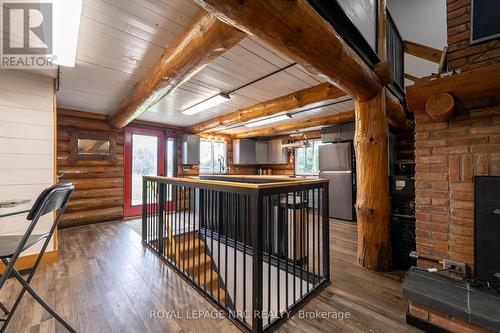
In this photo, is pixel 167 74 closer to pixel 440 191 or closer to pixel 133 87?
pixel 133 87

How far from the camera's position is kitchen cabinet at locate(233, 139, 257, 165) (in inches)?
→ 268

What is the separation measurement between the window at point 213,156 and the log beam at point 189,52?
390cm

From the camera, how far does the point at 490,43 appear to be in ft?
5.76

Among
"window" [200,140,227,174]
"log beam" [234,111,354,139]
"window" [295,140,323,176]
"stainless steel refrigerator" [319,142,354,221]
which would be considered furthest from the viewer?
"window" [200,140,227,174]

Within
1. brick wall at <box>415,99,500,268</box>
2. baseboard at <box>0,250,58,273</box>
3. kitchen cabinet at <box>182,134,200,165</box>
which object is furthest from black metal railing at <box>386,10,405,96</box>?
baseboard at <box>0,250,58,273</box>

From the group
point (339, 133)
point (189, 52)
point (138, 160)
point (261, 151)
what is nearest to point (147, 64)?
point (189, 52)

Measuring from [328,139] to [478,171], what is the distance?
11.5ft

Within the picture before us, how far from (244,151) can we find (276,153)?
41.8 inches

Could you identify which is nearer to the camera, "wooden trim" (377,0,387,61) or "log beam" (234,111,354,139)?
"wooden trim" (377,0,387,61)

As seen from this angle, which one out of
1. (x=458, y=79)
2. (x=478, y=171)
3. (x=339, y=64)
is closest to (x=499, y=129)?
(x=478, y=171)

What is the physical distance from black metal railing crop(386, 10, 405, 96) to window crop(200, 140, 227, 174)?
4.92 m

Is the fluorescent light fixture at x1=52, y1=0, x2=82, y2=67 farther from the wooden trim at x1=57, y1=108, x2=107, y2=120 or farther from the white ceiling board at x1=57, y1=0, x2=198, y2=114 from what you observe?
the wooden trim at x1=57, y1=108, x2=107, y2=120

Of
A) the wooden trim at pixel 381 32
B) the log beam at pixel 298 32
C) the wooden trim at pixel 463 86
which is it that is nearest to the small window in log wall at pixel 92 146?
the log beam at pixel 298 32

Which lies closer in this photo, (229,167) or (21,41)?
(21,41)
